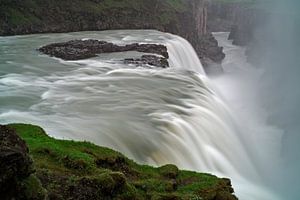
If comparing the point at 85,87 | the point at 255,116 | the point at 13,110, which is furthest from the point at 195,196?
the point at 255,116

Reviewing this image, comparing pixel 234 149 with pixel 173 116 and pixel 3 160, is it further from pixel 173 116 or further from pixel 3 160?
pixel 3 160

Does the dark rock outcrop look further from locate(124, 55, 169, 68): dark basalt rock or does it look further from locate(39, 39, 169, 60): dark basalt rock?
locate(124, 55, 169, 68): dark basalt rock

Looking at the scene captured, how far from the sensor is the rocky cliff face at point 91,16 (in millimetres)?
43934

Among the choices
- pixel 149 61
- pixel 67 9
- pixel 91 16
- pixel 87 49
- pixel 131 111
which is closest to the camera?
pixel 131 111

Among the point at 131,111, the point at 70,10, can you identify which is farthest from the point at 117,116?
the point at 70,10

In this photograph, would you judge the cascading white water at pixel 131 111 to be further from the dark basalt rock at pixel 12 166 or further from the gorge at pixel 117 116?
the dark basalt rock at pixel 12 166

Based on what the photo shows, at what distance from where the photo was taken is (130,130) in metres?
16.7

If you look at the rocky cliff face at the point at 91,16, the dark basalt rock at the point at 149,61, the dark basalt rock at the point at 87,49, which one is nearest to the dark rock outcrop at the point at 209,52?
the rocky cliff face at the point at 91,16

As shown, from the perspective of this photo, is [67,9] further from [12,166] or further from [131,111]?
[12,166]

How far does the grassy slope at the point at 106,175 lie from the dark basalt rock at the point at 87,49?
19578 mm

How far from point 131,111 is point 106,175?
10.1 m

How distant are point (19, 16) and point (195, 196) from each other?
38.1 metres

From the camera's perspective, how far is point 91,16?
51.0 meters

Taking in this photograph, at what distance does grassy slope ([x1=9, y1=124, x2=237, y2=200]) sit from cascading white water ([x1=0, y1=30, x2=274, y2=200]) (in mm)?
2764
